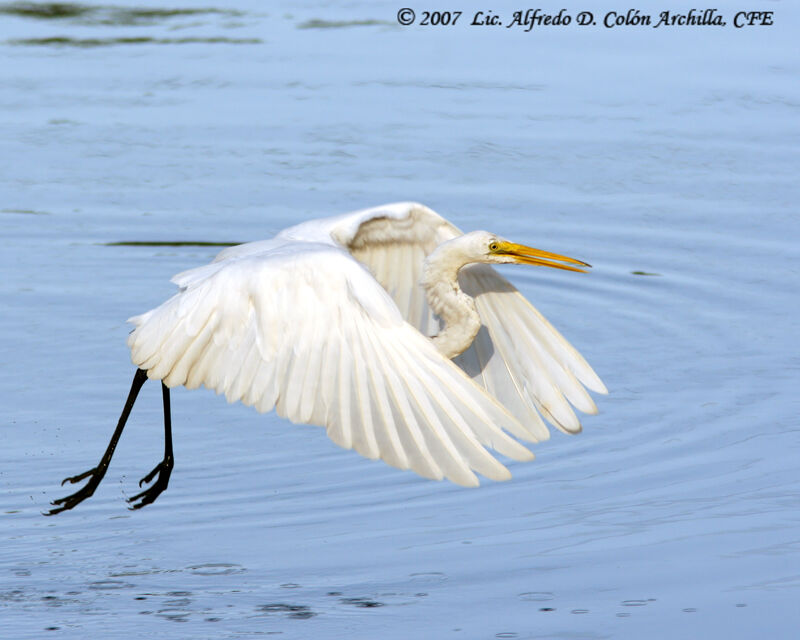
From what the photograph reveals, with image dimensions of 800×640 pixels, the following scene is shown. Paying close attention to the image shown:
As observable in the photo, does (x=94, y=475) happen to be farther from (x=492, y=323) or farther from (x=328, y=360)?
(x=492, y=323)

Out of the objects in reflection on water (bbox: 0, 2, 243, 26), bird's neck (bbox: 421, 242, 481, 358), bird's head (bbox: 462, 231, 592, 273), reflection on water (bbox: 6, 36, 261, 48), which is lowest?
bird's neck (bbox: 421, 242, 481, 358)

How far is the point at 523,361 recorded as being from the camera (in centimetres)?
801

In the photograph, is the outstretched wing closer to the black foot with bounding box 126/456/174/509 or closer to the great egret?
the great egret

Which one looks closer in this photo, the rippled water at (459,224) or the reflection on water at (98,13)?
the rippled water at (459,224)

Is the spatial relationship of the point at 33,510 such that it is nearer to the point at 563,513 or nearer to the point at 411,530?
the point at 411,530

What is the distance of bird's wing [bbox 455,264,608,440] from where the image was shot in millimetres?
7777

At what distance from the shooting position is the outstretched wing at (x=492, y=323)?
25.6ft

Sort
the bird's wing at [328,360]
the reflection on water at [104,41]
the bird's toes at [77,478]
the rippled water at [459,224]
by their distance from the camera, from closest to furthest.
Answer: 1. the bird's wing at [328,360]
2. the rippled water at [459,224]
3. the bird's toes at [77,478]
4. the reflection on water at [104,41]

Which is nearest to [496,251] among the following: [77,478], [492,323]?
[492,323]

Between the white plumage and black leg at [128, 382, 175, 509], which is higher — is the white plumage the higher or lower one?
the higher one

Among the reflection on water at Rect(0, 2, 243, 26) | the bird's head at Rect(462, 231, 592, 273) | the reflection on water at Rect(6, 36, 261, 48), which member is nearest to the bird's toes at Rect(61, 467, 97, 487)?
the bird's head at Rect(462, 231, 592, 273)

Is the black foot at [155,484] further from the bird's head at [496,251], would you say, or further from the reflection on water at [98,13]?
the reflection on water at [98,13]

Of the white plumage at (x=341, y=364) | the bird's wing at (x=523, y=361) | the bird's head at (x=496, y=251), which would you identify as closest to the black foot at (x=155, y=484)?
the white plumage at (x=341, y=364)

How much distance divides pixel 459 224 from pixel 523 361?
3.28m
